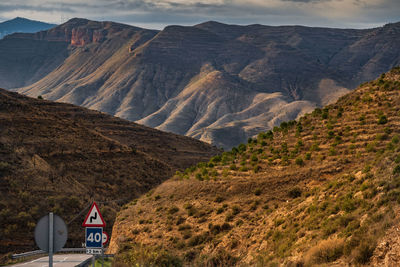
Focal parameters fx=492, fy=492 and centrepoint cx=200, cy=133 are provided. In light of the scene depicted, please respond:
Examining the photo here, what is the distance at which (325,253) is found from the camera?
15391mm

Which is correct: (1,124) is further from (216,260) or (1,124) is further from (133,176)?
(216,260)

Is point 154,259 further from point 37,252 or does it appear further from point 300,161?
point 37,252

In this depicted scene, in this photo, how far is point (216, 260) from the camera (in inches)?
841

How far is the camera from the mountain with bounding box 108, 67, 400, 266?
16.6 meters

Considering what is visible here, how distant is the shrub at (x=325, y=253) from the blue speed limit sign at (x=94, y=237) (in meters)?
6.44

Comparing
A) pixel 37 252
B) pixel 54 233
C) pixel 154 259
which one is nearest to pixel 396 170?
pixel 154 259

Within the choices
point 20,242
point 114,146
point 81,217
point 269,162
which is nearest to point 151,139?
point 114,146

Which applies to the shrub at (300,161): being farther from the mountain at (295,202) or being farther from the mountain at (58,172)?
the mountain at (58,172)

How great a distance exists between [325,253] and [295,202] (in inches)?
386

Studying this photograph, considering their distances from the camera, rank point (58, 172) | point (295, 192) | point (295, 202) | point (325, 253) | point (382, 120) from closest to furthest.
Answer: point (325, 253)
point (295, 202)
point (295, 192)
point (382, 120)
point (58, 172)

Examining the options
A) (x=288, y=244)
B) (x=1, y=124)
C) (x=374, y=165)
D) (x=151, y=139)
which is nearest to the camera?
(x=288, y=244)

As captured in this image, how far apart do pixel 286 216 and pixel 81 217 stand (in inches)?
1111

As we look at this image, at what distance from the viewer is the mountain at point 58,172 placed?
4212 centimetres

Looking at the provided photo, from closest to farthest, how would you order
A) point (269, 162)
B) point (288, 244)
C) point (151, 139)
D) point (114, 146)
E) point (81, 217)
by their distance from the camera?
point (288, 244), point (269, 162), point (81, 217), point (114, 146), point (151, 139)
